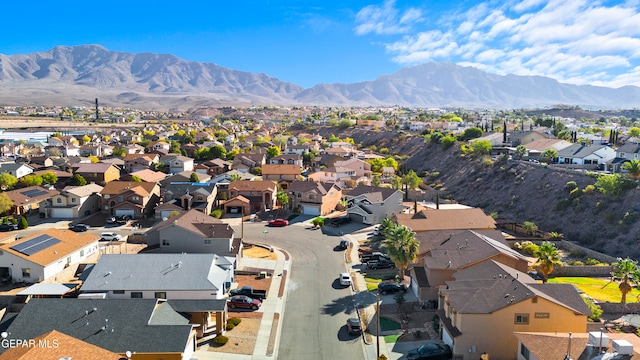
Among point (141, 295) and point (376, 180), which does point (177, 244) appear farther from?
point (376, 180)

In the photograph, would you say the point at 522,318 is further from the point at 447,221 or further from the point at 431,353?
the point at 447,221

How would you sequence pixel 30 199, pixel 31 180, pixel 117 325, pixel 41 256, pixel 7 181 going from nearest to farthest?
pixel 117 325
pixel 41 256
pixel 30 199
pixel 7 181
pixel 31 180

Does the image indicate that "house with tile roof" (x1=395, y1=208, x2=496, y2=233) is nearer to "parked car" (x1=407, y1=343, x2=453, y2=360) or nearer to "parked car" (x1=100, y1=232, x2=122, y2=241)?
"parked car" (x1=407, y1=343, x2=453, y2=360)

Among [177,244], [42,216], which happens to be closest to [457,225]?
[177,244]

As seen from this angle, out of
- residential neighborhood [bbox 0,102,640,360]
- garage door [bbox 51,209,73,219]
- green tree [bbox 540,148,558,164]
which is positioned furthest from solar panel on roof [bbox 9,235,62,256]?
green tree [bbox 540,148,558,164]

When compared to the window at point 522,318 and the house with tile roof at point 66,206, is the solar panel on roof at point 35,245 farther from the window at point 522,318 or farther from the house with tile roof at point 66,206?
the window at point 522,318

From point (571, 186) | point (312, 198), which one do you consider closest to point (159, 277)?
point (312, 198)

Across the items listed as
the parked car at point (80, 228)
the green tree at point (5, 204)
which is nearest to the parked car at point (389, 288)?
the parked car at point (80, 228)

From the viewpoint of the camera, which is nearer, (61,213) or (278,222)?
(278,222)
